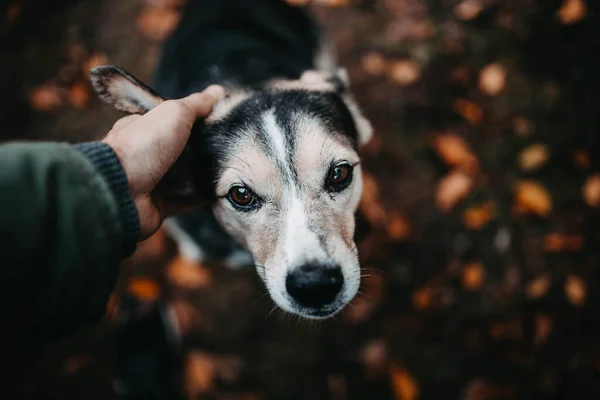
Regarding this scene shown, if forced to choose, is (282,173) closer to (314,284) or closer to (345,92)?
(314,284)

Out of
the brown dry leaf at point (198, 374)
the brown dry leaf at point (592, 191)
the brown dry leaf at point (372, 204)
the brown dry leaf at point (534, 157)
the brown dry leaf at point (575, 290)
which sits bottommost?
the brown dry leaf at point (198, 374)

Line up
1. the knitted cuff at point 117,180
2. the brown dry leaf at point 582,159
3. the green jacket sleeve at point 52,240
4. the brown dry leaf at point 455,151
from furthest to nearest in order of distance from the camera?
the brown dry leaf at point 455,151 → the brown dry leaf at point 582,159 → the knitted cuff at point 117,180 → the green jacket sleeve at point 52,240

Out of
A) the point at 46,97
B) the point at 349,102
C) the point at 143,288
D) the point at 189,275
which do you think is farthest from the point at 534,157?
the point at 46,97

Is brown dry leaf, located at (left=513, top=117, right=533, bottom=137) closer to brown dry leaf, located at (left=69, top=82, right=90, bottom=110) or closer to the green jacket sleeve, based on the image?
the green jacket sleeve

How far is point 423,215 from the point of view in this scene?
11.3 feet

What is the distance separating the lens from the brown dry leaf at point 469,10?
378 centimetres

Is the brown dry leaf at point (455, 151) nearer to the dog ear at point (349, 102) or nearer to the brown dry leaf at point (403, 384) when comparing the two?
the dog ear at point (349, 102)

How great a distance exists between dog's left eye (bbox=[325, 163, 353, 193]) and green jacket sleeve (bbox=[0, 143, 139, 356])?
93 cm

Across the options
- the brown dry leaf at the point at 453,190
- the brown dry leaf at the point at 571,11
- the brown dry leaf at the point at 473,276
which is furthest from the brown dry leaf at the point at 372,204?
the brown dry leaf at the point at 571,11

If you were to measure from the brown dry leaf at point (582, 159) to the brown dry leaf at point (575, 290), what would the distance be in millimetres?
882

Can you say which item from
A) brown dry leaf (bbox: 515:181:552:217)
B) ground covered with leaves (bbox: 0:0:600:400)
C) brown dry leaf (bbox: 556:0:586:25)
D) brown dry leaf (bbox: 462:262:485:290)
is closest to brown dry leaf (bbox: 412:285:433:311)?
ground covered with leaves (bbox: 0:0:600:400)

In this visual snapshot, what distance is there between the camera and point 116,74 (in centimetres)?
174

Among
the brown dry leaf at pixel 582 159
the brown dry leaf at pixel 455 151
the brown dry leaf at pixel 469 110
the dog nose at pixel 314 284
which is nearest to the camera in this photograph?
the dog nose at pixel 314 284

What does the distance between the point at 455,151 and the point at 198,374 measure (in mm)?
2708
